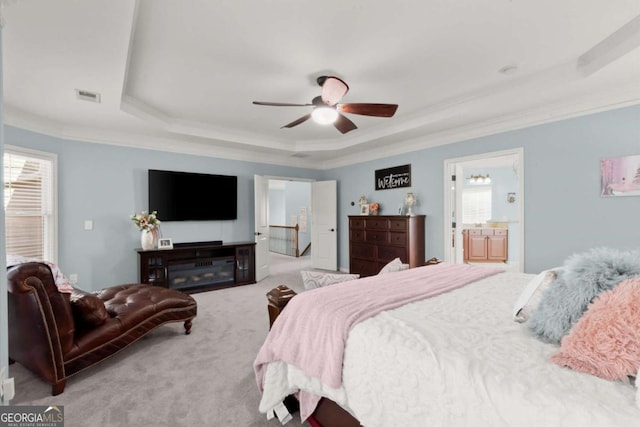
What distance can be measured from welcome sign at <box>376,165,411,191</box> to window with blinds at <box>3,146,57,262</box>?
4826mm

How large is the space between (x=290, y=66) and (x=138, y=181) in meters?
3.18

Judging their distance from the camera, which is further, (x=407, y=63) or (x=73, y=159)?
(x=73, y=159)

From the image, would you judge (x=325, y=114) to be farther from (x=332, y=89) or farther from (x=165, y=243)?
(x=165, y=243)

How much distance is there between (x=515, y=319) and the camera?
136cm

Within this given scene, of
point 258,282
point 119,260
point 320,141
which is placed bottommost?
point 258,282

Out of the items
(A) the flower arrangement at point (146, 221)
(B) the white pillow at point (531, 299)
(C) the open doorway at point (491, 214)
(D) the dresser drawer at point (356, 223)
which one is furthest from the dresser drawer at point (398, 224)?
(A) the flower arrangement at point (146, 221)

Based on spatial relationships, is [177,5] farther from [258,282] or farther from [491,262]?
[491,262]

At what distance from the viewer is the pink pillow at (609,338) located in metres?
0.89

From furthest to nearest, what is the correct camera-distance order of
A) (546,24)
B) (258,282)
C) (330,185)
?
1. (330,185)
2. (258,282)
3. (546,24)

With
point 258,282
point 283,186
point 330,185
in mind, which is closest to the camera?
point 258,282

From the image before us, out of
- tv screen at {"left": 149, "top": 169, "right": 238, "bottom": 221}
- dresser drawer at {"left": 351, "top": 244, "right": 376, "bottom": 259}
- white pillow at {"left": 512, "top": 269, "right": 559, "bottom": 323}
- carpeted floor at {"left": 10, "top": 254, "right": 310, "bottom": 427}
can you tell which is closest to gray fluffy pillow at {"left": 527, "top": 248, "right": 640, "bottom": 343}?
white pillow at {"left": 512, "top": 269, "right": 559, "bottom": 323}

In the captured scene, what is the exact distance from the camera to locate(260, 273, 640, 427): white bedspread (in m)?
0.83

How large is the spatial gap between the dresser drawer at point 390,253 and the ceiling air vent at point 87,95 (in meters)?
4.16

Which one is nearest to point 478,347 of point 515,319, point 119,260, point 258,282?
point 515,319
